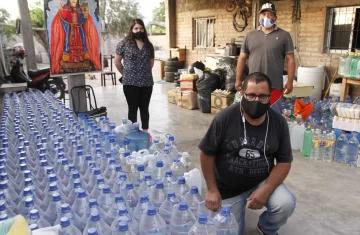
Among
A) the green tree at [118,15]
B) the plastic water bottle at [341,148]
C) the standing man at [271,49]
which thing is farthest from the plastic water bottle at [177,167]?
the green tree at [118,15]

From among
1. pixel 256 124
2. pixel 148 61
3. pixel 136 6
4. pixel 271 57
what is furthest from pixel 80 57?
pixel 136 6

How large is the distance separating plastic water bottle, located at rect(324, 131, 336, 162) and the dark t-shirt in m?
2.40

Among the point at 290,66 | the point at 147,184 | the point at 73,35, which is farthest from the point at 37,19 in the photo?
the point at 147,184

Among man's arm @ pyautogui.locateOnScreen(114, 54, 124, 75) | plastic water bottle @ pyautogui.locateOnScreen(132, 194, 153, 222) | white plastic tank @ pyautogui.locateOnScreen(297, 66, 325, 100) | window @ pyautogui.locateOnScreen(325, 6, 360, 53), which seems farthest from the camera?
white plastic tank @ pyautogui.locateOnScreen(297, 66, 325, 100)

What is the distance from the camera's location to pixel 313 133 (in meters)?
3.98

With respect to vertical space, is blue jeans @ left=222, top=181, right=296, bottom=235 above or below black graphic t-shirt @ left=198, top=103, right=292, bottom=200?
below

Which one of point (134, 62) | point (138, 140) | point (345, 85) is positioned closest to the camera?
point (138, 140)

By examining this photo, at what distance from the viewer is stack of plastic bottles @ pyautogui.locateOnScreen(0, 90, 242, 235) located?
4.25ft

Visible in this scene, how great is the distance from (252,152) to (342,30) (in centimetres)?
549

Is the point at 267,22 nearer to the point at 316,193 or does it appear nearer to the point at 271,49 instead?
the point at 271,49

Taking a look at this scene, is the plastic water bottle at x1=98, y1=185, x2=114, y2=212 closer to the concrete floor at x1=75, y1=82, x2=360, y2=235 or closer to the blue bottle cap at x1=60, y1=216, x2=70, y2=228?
the blue bottle cap at x1=60, y1=216, x2=70, y2=228

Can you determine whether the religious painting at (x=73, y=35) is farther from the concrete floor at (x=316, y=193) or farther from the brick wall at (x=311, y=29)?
the brick wall at (x=311, y=29)

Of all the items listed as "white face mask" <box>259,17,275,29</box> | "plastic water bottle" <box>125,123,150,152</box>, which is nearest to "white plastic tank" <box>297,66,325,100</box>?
"white face mask" <box>259,17,275,29</box>

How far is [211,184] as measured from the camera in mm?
2035
